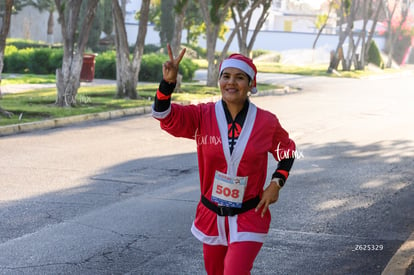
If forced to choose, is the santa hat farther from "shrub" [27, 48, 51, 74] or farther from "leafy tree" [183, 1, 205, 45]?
"leafy tree" [183, 1, 205, 45]

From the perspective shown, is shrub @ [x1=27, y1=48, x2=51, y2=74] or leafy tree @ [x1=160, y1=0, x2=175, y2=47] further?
leafy tree @ [x1=160, y1=0, x2=175, y2=47]

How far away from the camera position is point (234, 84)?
4309 mm

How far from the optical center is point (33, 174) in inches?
420

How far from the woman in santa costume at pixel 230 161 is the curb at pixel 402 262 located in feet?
7.38

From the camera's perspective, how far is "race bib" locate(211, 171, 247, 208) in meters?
4.24

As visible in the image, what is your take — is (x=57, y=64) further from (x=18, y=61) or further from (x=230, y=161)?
(x=230, y=161)

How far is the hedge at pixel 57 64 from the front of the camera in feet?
108

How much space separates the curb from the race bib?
7.84 ft

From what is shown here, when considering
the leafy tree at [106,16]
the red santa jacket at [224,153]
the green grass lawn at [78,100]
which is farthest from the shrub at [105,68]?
the red santa jacket at [224,153]

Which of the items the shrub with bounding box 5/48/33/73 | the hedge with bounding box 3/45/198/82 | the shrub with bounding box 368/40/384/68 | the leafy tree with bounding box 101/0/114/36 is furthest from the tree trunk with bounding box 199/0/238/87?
the shrub with bounding box 368/40/384/68

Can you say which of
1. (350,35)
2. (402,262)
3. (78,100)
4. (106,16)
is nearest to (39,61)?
(78,100)

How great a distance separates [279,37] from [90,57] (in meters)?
47.9

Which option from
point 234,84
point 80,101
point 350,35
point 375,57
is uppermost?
point 234,84

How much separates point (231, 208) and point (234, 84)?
0.64m
